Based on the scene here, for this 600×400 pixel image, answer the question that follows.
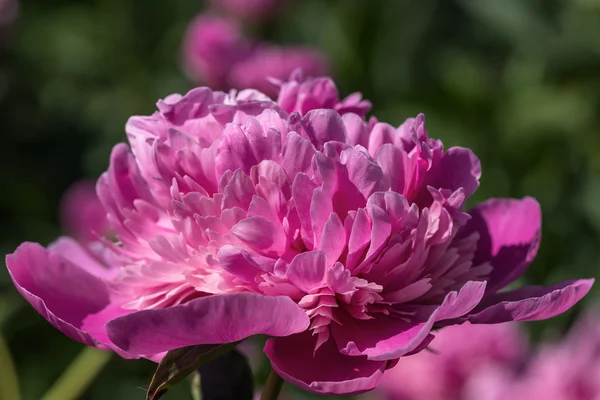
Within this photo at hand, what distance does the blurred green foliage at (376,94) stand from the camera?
198cm

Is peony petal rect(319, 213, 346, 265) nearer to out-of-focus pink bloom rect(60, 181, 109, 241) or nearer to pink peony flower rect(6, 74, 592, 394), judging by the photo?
pink peony flower rect(6, 74, 592, 394)

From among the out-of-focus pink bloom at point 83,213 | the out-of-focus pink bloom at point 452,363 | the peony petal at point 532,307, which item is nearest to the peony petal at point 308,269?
the peony petal at point 532,307

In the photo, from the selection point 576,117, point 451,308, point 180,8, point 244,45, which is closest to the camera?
point 451,308

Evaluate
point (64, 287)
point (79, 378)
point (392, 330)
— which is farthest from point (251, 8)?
point (392, 330)

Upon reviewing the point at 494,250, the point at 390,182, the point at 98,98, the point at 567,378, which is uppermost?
the point at 390,182

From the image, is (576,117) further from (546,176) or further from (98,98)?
(98,98)

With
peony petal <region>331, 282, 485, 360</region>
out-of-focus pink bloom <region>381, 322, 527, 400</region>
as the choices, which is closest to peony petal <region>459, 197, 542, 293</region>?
peony petal <region>331, 282, 485, 360</region>

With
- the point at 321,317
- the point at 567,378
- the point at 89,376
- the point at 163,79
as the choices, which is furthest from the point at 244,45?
the point at 321,317

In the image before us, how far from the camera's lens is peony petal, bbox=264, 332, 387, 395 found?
69 centimetres

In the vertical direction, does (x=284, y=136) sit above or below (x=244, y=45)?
above

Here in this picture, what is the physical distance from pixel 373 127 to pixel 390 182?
75 millimetres

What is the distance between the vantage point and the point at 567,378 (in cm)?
103

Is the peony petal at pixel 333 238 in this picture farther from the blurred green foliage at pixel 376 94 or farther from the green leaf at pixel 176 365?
the blurred green foliage at pixel 376 94

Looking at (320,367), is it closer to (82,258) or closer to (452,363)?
(82,258)
